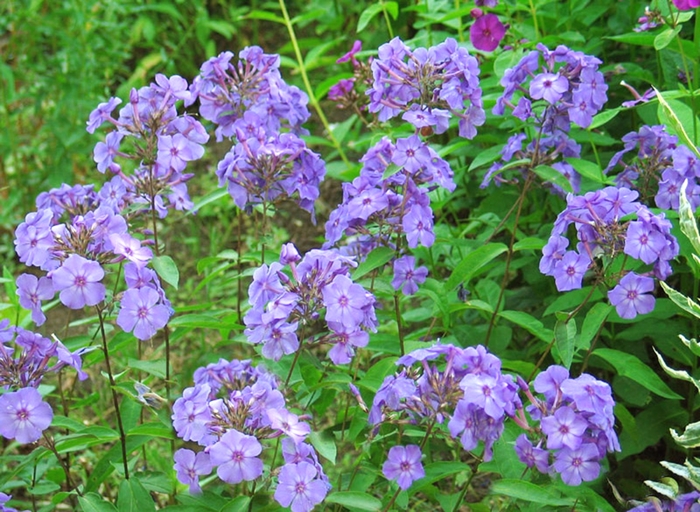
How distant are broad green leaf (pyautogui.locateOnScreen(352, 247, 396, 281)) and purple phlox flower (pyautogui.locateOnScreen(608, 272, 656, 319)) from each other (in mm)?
511

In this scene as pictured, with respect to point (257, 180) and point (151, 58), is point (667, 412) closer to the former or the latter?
point (257, 180)

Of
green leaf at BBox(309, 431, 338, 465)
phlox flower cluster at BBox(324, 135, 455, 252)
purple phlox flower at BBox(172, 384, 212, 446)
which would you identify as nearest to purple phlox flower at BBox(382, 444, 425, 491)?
green leaf at BBox(309, 431, 338, 465)

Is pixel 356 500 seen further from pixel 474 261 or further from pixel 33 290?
pixel 33 290

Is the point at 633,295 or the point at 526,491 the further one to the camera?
the point at 633,295

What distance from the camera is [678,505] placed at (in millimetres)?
2025

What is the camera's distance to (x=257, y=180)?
2.36 metres

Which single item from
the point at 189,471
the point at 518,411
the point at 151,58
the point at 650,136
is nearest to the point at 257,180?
the point at 189,471

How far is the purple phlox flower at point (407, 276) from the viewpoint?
235cm

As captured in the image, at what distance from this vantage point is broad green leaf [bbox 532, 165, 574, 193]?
2.40 metres

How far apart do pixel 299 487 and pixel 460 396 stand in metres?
0.36

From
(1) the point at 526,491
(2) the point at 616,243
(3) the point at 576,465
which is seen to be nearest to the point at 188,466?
(1) the point at 526,491

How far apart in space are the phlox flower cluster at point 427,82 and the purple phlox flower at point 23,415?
1.00 metres

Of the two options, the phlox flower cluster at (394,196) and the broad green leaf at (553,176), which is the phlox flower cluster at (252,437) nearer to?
the phlox flower cluster at (394,196)

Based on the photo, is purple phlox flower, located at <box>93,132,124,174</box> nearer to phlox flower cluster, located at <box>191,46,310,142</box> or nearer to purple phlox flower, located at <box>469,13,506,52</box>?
phlox flower cluster, located at <box>191,46,310,142</box>
